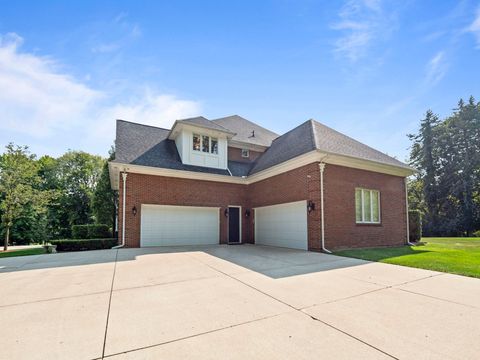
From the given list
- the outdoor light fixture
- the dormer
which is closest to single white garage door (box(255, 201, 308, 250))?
the outdoor light fixture

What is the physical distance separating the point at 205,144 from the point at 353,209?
8306mm

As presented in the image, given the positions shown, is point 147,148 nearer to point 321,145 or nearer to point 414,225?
point 321,145

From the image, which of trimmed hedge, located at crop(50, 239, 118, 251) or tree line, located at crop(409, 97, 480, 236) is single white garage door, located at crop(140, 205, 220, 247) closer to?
trimmed hedge, located at crop(50, 239, 118, 251)

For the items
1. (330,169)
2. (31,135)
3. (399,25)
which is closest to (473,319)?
(330,169)

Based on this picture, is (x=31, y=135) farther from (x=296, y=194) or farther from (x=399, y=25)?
(x=399, y=25)

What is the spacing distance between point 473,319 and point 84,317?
5233 millimetres

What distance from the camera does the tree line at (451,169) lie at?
979 inches

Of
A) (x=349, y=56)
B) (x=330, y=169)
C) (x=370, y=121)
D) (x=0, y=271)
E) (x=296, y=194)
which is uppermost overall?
(x=349, y=56)

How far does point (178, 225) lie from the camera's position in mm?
12648

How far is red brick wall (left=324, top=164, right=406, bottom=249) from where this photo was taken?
10180 millimetres

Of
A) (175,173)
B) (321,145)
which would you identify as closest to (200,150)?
(175,173)

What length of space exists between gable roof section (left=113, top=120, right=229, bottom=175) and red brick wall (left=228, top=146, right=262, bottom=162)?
6.92 feet

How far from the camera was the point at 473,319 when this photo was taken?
3.34 meters

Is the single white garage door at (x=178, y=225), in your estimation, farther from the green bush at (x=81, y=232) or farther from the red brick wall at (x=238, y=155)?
the red brick wall at (x=238, y=155)
